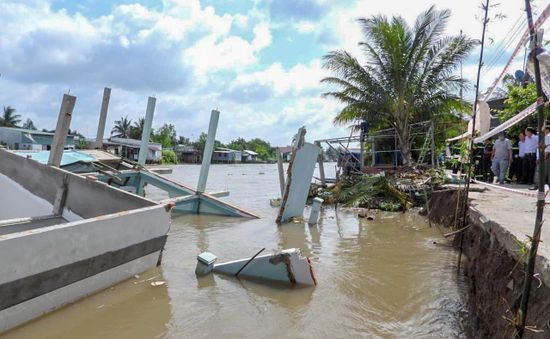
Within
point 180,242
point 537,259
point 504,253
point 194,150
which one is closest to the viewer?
point 537,259

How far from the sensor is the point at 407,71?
1577 centimetres

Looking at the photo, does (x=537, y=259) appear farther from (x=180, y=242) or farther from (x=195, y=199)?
(x=195, y=199)

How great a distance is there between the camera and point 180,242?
757 cm

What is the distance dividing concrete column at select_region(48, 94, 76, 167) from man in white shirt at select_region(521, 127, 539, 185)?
29.9 ft

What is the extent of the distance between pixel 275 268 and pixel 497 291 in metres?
2.38

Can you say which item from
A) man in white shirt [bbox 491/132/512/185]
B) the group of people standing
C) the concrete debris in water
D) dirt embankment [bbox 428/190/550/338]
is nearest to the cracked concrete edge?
dirt embankment [bbox 428/190/550/338]

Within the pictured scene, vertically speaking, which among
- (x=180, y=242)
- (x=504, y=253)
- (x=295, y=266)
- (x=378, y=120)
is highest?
(x=378, y=120)

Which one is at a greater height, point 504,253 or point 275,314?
point 504,253

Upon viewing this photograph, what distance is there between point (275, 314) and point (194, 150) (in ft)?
245

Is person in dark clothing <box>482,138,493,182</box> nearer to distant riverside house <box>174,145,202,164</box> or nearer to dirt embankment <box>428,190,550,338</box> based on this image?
dirt embankment <box>428,190,550,338</box>

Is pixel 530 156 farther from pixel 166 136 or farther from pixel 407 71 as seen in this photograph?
pixel 166 136

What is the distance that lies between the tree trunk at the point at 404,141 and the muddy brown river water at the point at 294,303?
8.61 m

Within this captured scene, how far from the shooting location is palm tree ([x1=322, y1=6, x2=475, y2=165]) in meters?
15.7

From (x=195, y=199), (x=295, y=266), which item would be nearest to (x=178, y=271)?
(x=295, y=266)
